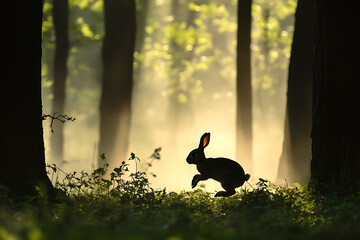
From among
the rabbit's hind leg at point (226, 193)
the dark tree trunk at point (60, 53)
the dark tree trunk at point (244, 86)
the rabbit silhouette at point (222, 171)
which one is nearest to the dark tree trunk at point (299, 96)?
the dark tree trunk at point (244, 86)

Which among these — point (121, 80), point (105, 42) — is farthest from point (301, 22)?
point (105, 42)

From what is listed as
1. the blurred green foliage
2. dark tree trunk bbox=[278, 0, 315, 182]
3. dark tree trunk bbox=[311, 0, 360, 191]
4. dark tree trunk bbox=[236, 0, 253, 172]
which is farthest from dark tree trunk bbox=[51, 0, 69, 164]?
dark tree trunk bbox=[311, 0, 360, 191]

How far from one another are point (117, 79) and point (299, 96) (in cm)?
751

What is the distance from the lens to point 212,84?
49688 mm

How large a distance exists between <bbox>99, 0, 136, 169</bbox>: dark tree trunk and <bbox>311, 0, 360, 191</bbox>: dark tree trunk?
10.1m

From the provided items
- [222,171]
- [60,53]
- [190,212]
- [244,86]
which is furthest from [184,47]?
[190,212]

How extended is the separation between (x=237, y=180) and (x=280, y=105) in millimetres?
44330

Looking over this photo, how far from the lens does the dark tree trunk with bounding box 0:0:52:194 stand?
743 cm

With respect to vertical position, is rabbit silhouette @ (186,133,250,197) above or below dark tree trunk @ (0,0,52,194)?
below

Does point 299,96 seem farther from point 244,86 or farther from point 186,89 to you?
point 186,89

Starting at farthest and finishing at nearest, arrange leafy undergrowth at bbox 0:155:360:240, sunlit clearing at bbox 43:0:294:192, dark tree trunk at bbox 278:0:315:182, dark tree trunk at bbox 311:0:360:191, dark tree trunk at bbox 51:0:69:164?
sunlit clearing at bbox 43:0:294:192, dark tree trunk at bbox 51:0:69:164, dark tree trunk at bbox 278:0:315:182, dark tree trunk at bbox 311:0:360:191, leafy undergrowth at bbox 0:155:360:240

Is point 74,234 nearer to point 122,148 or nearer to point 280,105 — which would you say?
point 122,148

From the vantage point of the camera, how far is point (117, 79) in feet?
59.2

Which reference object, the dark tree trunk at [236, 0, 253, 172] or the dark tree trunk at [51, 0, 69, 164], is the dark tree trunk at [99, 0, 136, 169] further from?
the dark tree trunk at [51, 0, 69, 164]
